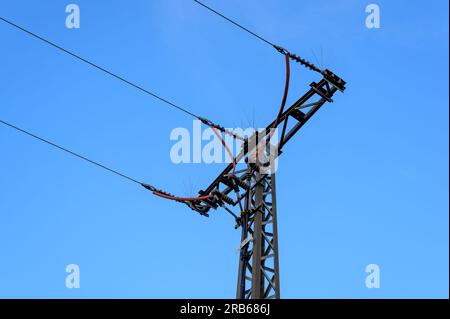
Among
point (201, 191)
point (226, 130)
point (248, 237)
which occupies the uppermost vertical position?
point (226, 130)

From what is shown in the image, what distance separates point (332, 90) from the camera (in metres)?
14.8
